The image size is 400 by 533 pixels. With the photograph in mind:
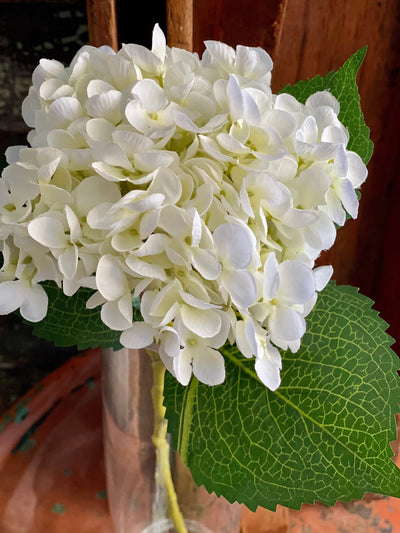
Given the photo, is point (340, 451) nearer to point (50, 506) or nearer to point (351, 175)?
point (351, 175)

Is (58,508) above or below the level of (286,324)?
below

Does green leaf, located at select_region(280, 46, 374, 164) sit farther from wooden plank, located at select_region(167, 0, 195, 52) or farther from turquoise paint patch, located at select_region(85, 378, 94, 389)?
turquoise paint patch, located at select_region(85, 378, 94, 389)

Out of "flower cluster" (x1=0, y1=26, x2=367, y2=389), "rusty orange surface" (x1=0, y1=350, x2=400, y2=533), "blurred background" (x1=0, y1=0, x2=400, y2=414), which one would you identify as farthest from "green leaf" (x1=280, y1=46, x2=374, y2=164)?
"rusty orange surface" (x1=0, y1=350, x2=400, y2=533)

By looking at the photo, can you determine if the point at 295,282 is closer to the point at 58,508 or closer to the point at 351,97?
the point at 351,97

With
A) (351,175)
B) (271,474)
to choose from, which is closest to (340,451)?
(271,474)

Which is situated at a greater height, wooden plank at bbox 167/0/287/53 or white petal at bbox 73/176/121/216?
wooden plank at bbox 167/0/287/53

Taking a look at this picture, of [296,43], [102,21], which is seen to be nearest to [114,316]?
[102,21]
